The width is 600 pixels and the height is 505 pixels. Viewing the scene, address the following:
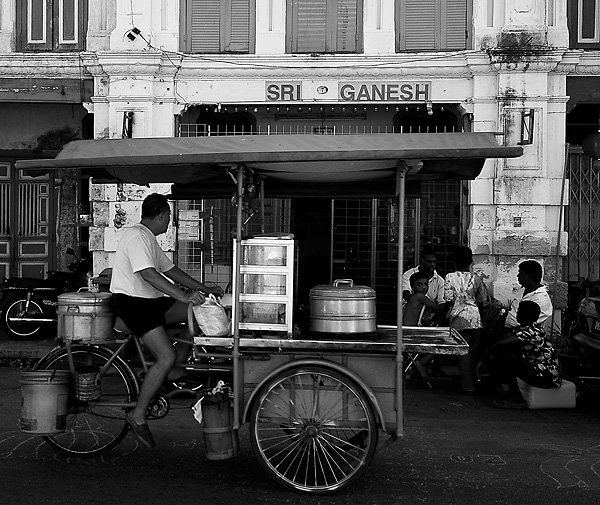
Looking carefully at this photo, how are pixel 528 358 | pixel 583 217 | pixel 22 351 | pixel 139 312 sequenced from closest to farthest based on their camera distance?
pixel 139 312 → pixel 528 358 → pixel 22 351 → pixel 583 217

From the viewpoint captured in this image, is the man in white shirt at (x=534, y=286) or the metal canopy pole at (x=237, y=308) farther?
the man in white shirt at (x=534, y=286)

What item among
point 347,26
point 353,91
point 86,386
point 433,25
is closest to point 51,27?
point 347,26

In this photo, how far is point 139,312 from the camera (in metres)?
5.30

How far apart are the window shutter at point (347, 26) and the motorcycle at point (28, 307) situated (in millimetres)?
5352

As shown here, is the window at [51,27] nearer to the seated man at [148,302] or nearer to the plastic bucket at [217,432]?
the seated man at [148,302]

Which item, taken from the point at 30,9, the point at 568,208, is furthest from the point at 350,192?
the point at 30,9

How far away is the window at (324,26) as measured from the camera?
11.5m

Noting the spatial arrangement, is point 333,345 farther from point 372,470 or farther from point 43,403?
point 43,403

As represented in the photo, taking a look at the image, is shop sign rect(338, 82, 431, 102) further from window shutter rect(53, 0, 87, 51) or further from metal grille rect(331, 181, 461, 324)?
window shutter rect(53, 0, 87, 51)

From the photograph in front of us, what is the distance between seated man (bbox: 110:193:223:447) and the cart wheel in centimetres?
77

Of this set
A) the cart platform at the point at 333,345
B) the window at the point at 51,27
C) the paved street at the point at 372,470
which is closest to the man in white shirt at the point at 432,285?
the paved street at the point at 372,470

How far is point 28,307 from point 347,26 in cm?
613

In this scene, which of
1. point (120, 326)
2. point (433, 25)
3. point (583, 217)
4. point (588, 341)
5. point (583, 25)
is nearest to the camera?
point (120, 326)

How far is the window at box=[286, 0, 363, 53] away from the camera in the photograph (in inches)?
453
